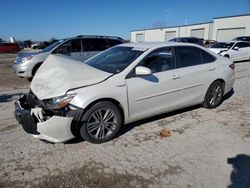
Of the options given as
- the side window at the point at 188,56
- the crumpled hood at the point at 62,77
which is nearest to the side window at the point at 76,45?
the crumpled hood at the point at 62,77

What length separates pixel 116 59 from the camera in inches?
193

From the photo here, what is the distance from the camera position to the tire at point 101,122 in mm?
3865

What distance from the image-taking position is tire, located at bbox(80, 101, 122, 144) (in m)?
3.87

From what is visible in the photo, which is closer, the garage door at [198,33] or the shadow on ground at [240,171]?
the shadow on ground at [240,171]

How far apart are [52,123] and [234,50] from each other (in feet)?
49.0

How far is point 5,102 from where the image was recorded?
Answer: 21.7 ft

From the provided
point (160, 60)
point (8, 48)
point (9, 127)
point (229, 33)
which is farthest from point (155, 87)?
point (229, 33)

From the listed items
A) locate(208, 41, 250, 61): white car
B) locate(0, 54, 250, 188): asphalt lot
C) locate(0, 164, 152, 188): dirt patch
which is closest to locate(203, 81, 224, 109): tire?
locate(0, 54, 250, 188): asphalt lot

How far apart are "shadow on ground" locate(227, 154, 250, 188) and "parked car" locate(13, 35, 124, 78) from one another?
7289 millimetres

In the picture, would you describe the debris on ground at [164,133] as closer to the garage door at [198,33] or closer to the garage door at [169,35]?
the garage door at [198,33]

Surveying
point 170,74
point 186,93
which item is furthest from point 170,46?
point 186,93

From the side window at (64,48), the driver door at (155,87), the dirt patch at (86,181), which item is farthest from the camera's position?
the side window at (64,48)

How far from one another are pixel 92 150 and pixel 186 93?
93.1 inches

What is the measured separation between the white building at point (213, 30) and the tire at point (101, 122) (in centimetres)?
3672
